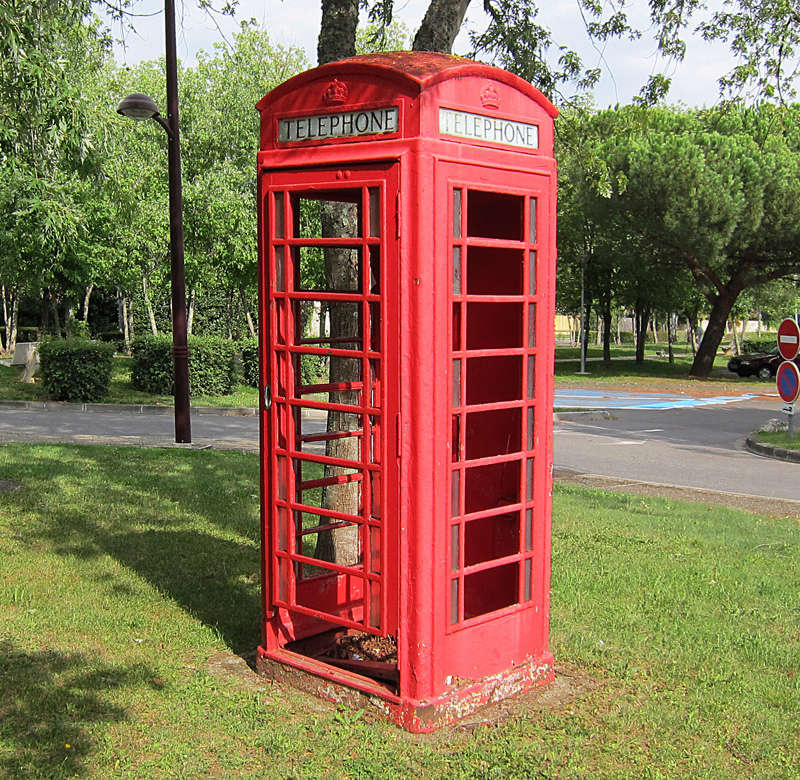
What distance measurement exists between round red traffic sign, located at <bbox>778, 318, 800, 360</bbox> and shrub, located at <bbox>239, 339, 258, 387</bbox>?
12.8m

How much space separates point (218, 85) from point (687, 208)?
17.8 m

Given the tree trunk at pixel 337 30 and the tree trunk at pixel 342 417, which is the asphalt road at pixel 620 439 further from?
the tree trunk at pixel 337 30

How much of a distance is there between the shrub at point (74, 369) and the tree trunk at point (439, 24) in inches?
619

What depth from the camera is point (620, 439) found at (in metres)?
17.1

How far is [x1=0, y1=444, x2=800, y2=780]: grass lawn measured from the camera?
12.7ft

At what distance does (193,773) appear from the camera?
373cm

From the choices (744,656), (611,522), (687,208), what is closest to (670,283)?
(687,208)

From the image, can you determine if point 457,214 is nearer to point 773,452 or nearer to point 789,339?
point 773,452

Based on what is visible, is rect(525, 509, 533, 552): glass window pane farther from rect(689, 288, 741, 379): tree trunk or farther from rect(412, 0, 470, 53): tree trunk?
rect(689, 288, 741, 379): tree trunk

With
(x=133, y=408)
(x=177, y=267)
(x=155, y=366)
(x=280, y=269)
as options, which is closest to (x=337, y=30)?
(x=280, y=269)

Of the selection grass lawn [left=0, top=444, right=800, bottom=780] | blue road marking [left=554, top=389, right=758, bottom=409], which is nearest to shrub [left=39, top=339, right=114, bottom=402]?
blue road marking [left=554, top=389, right=758, bottom=409]

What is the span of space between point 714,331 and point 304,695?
36.1 meters

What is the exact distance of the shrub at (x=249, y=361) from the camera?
77.5ft

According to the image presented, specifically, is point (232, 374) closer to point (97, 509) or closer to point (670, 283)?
point (97, 509)
